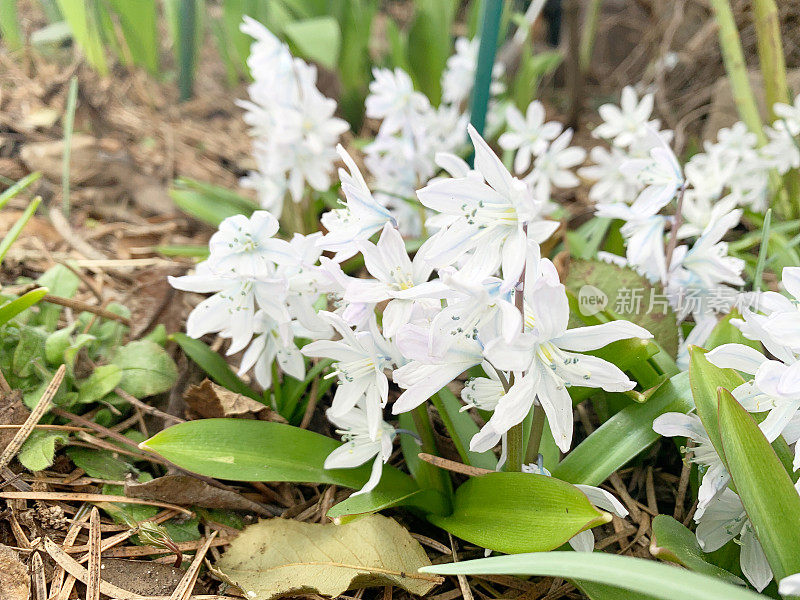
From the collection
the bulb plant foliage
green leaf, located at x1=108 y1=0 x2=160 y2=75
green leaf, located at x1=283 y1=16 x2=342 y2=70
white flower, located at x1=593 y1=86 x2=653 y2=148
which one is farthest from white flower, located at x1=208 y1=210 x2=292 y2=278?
green leaf, located at x1=108 y1=0 x2=160 y2=75

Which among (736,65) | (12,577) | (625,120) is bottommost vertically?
(12,577)

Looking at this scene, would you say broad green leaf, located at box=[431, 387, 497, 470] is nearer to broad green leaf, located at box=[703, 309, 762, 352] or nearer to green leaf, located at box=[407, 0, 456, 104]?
broad green leaf, located at box=[703, 309, 762, 352]

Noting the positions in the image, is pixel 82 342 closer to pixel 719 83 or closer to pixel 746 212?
pixel 746 212

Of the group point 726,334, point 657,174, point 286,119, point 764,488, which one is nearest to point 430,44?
point 286,119

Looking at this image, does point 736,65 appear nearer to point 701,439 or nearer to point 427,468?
point 701,439

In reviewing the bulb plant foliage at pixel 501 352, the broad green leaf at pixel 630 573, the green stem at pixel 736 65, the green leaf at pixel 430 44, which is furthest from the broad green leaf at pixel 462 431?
the green leaf at pixel 430 44

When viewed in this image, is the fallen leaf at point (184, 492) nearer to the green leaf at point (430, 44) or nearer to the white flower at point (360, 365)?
the white flower at point (360, 365)
